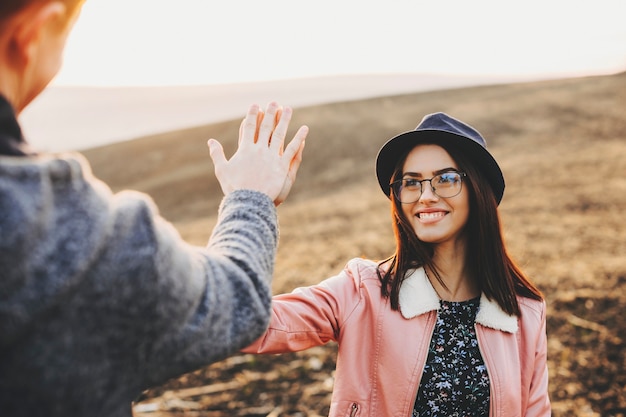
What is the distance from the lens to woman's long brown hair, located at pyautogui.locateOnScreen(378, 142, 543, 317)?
8.07 ft

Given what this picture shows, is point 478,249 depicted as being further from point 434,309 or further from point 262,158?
point 262,158

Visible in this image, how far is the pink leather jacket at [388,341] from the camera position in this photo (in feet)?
7.02

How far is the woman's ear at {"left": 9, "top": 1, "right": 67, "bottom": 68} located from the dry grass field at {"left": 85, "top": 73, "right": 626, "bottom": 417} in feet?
12.9

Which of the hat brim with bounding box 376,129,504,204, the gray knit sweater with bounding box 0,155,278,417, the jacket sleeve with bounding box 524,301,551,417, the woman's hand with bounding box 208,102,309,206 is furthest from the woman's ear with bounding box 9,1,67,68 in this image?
the jacket sleeve with bounding box 524,301,551,417

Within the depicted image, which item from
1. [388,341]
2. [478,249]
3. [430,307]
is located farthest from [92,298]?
[478,249]

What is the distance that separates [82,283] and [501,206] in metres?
10.1

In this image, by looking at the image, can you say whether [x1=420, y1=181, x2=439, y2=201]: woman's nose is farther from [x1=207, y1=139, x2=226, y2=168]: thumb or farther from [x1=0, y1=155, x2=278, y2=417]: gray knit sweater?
[x1=0, y1=155, x2=278, y2=417]: gray knit sweater

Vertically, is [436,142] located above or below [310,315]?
above

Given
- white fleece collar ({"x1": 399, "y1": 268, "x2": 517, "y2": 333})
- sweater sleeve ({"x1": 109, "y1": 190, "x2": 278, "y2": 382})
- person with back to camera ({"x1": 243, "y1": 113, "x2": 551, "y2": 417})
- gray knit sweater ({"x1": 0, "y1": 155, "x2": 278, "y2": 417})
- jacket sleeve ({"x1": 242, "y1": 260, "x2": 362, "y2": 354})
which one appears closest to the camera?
gray knit sweater ({"x1": 0, "y1": 155, "x2": 278, "y2": 417})

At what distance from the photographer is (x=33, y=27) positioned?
930 millimetres

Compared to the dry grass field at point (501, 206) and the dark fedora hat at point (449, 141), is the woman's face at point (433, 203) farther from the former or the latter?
the dry grass field at point (501, 206)

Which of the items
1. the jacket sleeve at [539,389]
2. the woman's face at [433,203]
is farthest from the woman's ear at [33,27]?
the jacket sleeve at [539,389]

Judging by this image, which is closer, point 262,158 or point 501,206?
point 262,158

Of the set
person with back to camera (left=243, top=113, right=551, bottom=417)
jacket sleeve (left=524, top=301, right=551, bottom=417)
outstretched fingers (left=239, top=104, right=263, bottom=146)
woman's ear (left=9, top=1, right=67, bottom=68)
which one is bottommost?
jacket sleeve (left=524, top=301, right=551, bottom=417)
